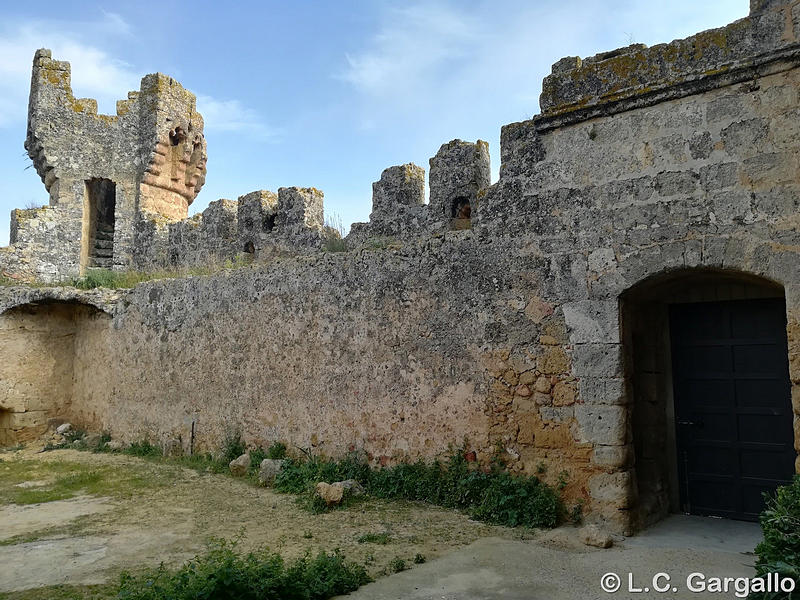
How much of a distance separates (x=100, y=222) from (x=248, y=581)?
1145 cm

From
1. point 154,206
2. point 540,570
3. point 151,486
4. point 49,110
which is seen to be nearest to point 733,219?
point 540,570

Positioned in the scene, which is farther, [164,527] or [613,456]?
[164,527]

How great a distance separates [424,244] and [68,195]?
895 cm

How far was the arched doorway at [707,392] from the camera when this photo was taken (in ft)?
15.8

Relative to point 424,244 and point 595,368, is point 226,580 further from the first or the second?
point 424,244

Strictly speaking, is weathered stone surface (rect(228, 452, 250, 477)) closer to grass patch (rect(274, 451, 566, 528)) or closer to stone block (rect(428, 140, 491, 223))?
grass patch (rect(274, 451, 566, 528))

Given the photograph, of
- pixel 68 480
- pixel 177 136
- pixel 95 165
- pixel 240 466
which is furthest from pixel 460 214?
pixel 95 165

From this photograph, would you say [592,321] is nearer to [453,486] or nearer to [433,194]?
[453,486]

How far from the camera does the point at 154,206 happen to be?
12.5m

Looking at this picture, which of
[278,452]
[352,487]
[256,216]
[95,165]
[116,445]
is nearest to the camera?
[352,487]

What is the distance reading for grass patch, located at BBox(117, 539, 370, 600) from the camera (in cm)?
313

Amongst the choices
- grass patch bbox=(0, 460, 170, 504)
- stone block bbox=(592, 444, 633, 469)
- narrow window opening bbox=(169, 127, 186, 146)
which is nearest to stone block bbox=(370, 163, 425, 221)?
stone block bbox=(592, 444, 633, 469)

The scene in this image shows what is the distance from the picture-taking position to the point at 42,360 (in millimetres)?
10305

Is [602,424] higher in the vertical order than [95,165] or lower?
lower
